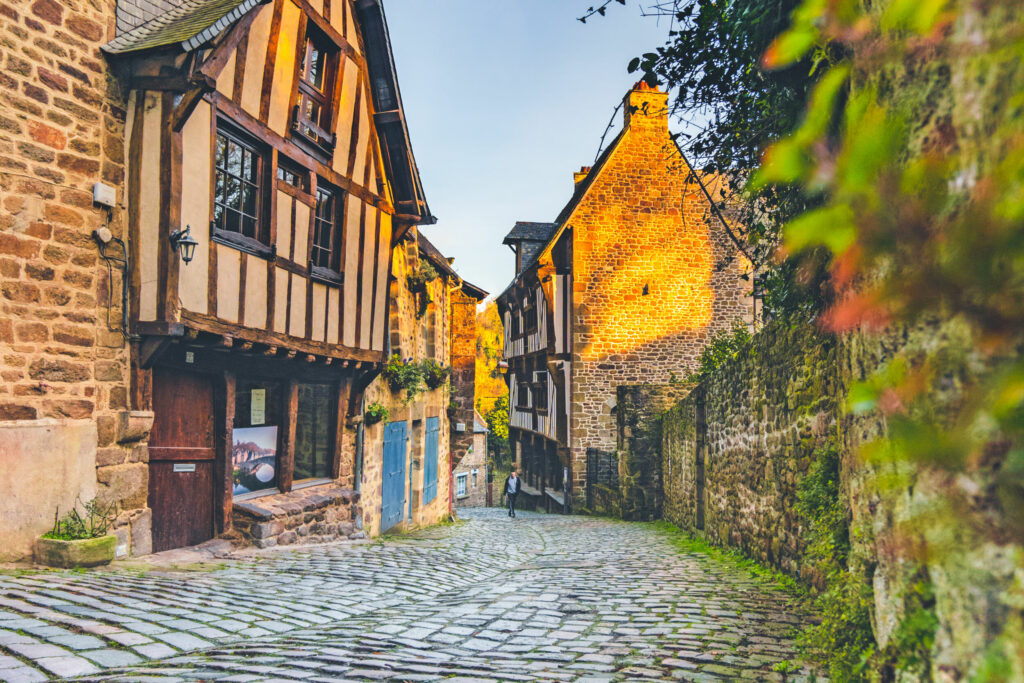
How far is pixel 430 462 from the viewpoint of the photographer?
14.5m

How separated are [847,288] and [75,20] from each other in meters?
6.27

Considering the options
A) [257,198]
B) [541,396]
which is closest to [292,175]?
[257,198]

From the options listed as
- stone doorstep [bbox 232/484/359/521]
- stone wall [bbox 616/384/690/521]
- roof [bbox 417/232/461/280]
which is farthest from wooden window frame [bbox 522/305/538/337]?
stone doorstep [bbox 232/484/359/521]

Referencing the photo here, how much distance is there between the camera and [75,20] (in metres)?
5.76

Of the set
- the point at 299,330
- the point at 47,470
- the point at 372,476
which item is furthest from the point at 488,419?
the point at 47,470

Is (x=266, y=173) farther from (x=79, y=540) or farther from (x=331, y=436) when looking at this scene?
(x=79, y=540)

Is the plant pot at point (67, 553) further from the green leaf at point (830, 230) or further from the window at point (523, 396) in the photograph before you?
the window at point (523, 396)

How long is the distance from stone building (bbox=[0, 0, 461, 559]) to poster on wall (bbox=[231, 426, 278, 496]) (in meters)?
0.03

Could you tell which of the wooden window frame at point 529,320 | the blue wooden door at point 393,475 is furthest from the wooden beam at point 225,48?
the wooden window frame at point 529,320

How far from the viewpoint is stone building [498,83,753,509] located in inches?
722

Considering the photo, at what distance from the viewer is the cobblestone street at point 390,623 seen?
3436 mm

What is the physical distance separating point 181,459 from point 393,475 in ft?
17.0

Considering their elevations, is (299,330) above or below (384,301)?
below

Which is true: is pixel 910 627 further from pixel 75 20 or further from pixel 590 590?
pixel 75 20
